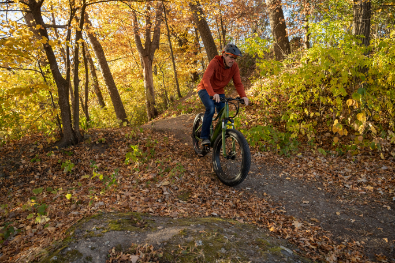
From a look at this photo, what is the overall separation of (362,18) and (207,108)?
5607 millimetres

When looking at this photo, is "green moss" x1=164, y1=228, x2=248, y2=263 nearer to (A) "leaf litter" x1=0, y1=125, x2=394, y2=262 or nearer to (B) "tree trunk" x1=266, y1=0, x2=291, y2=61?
(A) "leaf litter" x1=0, y1=125, x2=394, y2=262

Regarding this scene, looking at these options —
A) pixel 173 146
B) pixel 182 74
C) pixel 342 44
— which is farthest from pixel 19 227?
pixel 182 74

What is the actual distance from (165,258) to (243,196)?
243 centimetres

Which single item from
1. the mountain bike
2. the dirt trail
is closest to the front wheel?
the mountain bike

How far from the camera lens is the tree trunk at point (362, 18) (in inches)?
256

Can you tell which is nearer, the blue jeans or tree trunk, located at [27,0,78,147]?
the blue jeans

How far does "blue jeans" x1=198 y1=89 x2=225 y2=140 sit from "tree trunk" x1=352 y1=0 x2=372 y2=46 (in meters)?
5.07

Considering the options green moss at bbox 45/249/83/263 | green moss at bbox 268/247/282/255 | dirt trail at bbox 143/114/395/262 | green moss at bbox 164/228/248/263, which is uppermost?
green moss at bbox 45/249/83/263

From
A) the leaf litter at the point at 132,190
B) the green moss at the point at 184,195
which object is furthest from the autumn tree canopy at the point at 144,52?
the green moss at the point at 184,195

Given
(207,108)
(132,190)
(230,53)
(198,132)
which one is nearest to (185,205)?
(132,190)

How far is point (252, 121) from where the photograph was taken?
308 inches

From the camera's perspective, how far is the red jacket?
4684mm

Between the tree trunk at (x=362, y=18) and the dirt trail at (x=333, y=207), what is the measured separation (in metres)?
4.81

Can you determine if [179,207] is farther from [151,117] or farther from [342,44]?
[151,117]
